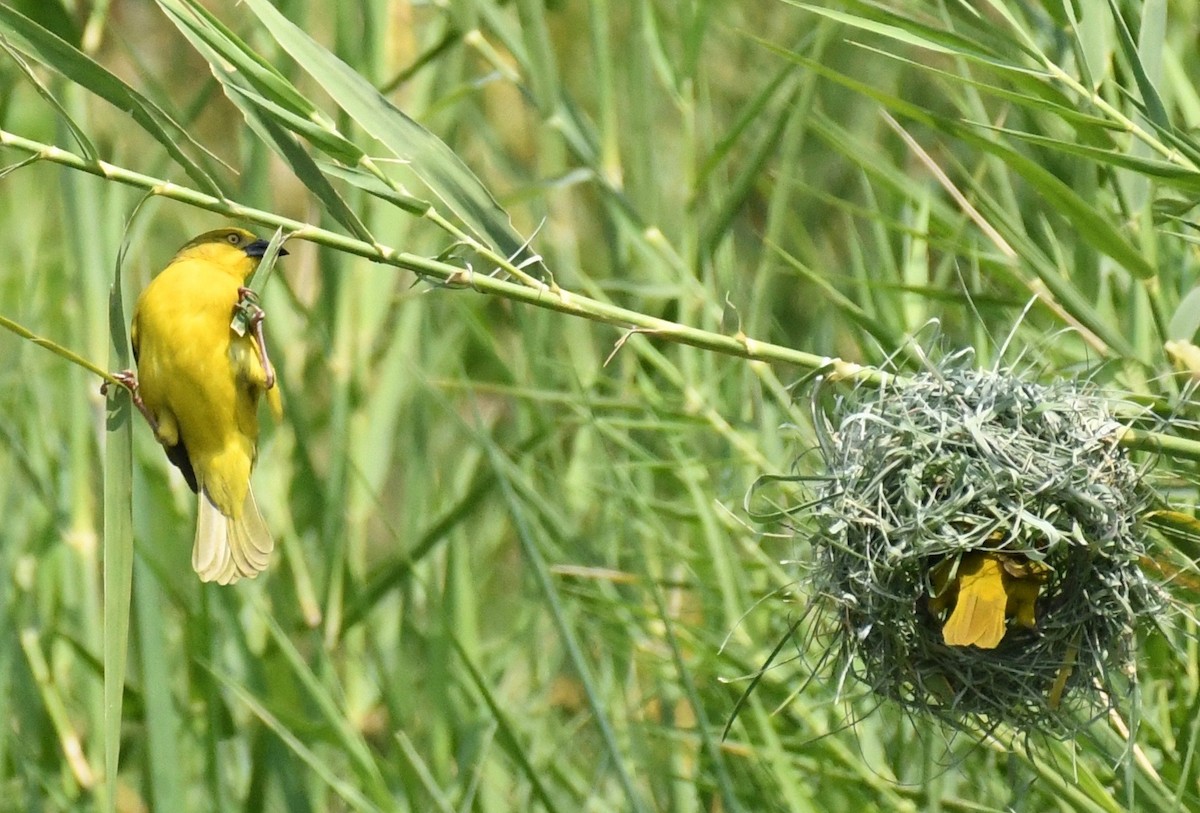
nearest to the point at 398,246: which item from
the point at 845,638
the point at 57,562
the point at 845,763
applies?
the point at 57,562

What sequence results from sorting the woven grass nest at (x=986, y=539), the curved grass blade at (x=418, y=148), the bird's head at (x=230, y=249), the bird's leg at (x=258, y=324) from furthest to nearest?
the bird's head at (x=230, y=249) → the bird's leg at (x=258, y=324) → the woven grass nest at (x=986, y=539) → the curved grass blade at (x=418, y=148)

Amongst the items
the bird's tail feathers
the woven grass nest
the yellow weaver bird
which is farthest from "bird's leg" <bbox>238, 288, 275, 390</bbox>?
the woven grass nest

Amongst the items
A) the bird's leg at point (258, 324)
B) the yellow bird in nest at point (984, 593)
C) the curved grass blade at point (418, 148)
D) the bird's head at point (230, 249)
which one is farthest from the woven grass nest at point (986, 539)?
the bird's head at point (230, 249)

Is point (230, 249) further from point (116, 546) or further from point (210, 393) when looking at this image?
point (116, 546)

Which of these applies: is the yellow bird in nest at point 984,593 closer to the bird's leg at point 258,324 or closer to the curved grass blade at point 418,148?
the curved grass blade at point 418,148

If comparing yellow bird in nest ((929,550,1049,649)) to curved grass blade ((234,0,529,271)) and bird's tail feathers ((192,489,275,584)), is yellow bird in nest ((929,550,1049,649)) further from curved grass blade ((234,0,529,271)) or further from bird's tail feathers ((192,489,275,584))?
bird's tail feathers ((192,489,275,584))

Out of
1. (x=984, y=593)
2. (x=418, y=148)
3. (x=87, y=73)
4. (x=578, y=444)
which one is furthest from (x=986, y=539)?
(x=578, y=444)
